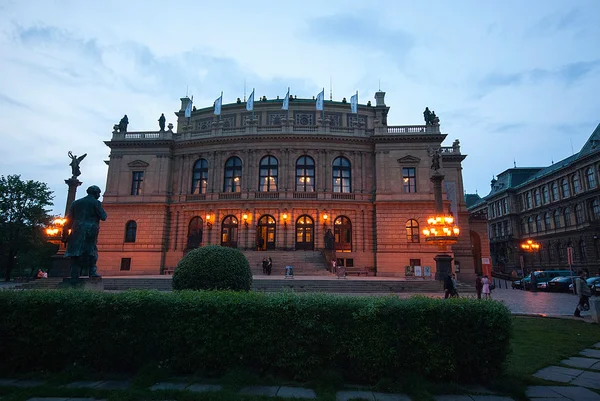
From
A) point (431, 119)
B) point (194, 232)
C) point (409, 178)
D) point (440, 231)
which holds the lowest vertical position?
point (440, 231)

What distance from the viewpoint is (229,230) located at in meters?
37.7

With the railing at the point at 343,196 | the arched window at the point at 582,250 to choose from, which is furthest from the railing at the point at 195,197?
the arched window at the point at 582,250

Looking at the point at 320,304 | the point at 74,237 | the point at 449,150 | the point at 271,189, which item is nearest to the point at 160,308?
the point at 320,304

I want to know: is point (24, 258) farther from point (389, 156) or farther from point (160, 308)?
point (160, 308)

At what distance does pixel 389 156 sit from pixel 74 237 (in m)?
31.5

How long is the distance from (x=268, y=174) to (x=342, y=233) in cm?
1068

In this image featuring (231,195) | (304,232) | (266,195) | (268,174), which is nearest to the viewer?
(304,232)

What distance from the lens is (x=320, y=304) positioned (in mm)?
6617

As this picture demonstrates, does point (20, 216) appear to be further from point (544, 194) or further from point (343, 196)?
point (544, 194)

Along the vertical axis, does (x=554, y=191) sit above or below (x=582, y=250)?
above

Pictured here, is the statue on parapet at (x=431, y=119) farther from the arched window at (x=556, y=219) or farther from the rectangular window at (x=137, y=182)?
the rectangular window at (x=137, y=182)

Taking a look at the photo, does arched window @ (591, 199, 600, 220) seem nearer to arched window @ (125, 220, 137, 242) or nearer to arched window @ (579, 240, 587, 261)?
arched window @ (579, 240, 587, 261)

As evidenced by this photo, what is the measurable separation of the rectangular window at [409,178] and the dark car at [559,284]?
15.6 meters

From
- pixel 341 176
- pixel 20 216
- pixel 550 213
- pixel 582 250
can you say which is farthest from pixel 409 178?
pixel 20 216
